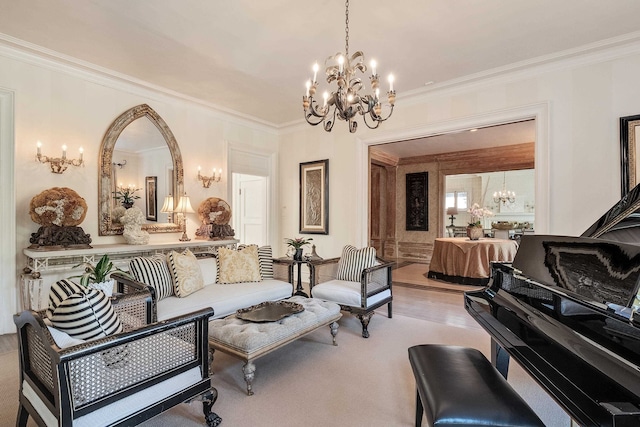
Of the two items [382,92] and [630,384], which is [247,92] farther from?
[630,384]

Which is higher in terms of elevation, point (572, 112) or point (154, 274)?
point (572, 112)

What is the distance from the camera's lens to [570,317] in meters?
1.53

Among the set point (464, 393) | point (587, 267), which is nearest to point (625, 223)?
point (587, 267)

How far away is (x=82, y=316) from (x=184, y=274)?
1.67 m

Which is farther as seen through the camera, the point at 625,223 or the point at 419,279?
the point at 419,279

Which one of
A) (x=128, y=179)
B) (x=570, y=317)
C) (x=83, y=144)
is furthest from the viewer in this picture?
(x=128, y=179)

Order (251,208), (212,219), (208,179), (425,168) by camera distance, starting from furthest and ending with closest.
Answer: (425,168) < (251,208) < (208,179) < (212,219)

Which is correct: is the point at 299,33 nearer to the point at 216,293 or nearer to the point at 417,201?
the point at 216,293

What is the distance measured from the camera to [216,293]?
3211 millimetres

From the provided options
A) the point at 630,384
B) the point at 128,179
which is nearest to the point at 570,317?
the point at 630,384

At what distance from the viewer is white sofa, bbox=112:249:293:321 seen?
107 inches

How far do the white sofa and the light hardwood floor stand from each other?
4.42 feet

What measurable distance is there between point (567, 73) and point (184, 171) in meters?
5.14

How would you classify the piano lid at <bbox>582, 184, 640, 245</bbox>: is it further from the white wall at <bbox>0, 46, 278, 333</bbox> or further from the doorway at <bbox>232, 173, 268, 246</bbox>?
the doorway at <bbox>232, 173, 268, 246</bbox>
